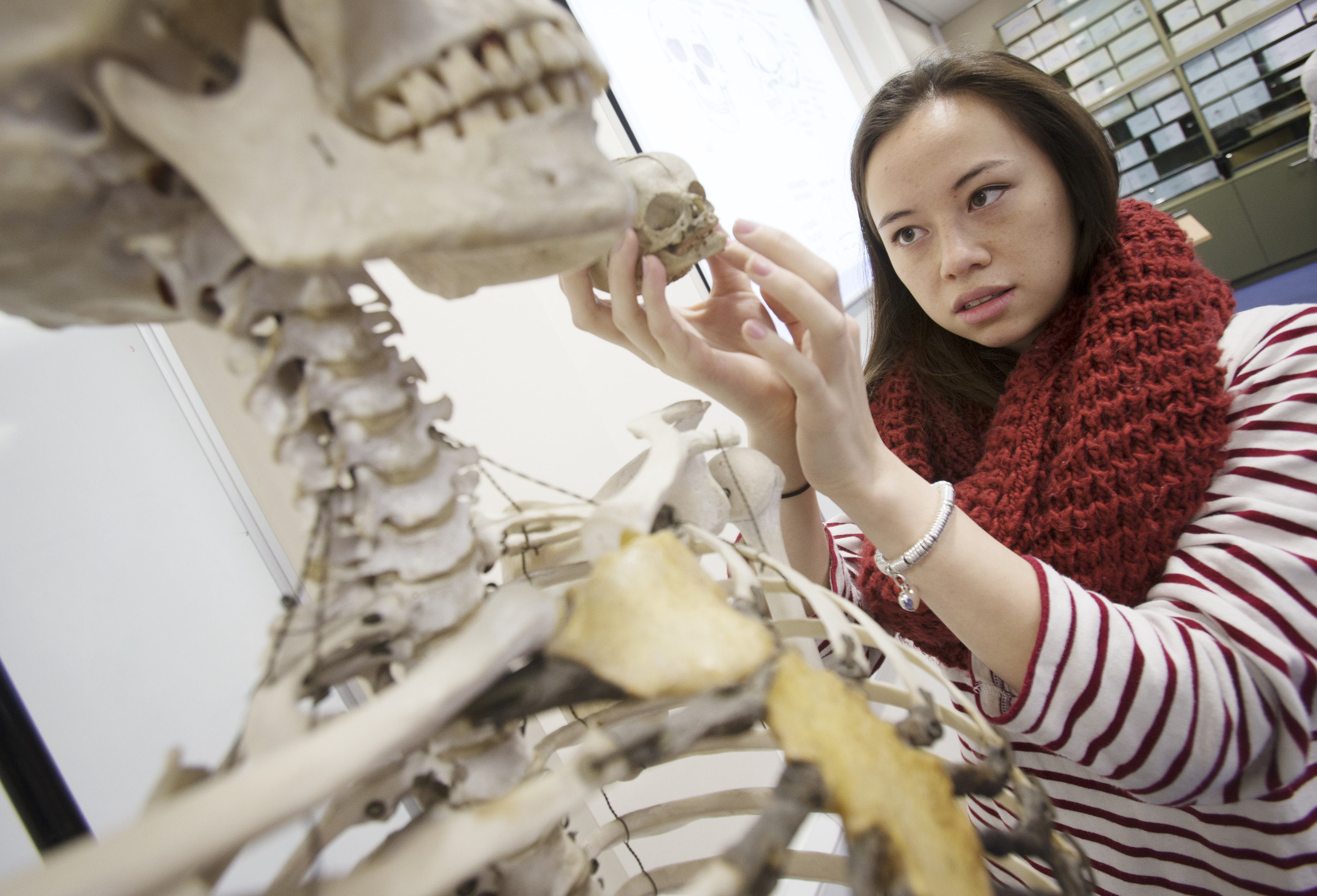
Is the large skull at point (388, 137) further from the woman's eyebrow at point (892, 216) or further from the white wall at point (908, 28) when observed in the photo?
the white wall at point (908, 28)

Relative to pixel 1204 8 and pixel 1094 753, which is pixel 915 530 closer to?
pixel 1094 753

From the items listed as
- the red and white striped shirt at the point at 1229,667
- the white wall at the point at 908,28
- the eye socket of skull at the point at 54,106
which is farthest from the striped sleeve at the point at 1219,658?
the white wall at the point at 908,28

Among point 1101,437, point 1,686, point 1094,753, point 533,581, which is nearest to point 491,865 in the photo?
point 533,581

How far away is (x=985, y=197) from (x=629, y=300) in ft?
1.66

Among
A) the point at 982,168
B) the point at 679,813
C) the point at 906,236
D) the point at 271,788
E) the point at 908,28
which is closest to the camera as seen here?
the point at 271,788

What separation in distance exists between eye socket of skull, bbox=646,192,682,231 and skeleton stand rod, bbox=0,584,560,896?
0.39 metres

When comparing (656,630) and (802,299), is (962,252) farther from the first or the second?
(656,630)

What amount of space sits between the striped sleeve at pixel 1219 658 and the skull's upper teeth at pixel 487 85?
58 cm

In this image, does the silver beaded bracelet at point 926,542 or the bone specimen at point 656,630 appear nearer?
the bone specimen at point 656,630

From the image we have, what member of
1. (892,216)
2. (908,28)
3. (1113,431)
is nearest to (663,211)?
(892,216)

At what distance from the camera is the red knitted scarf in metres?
0.69

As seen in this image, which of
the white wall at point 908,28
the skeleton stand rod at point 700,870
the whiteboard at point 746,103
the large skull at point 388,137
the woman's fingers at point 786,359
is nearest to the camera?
the large skull at point 388,137

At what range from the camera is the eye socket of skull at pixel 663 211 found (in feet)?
1.81

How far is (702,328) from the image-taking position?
0.77 metres
